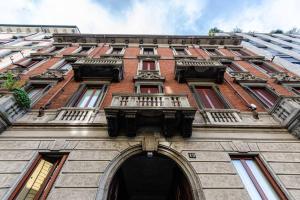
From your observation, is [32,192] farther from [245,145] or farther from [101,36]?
[101,36]

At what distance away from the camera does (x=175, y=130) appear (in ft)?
23.7

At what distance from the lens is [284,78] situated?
11289 mm

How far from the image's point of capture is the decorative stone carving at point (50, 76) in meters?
10.8

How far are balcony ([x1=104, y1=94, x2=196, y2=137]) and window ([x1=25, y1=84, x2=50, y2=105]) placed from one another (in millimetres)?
4897

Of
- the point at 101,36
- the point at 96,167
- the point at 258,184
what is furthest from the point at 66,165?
the point at 101,36

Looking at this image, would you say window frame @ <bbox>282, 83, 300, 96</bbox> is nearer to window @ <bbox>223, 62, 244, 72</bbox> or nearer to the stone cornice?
window @ <bbox>223, 62, 244, 72</bbox>

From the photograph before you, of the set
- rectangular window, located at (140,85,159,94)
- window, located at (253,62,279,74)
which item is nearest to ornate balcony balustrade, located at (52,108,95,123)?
rectangular window, located at (140,85,159,94)

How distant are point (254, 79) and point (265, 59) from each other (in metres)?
5.50

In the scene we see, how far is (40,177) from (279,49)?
23.3 m

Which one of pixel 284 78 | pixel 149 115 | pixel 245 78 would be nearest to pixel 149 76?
pixel 149 115

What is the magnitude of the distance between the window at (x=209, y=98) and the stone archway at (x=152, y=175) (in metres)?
3.43

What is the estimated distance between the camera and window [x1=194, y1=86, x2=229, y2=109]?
9203 mm

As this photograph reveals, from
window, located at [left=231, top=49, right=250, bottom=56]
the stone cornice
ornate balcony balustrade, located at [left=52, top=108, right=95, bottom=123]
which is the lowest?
ornate balcony balustrade, located at [left=52, top=108, right=95, bottom=123]

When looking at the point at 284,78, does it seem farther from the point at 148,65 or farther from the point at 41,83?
the point at 41,83
